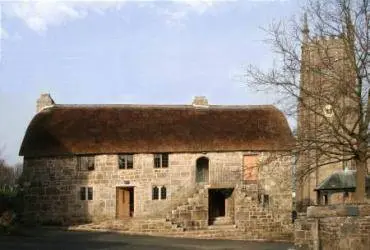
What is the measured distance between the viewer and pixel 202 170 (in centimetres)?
4003

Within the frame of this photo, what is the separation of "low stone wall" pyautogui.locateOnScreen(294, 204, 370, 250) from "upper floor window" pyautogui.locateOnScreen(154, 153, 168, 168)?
60.3 ft

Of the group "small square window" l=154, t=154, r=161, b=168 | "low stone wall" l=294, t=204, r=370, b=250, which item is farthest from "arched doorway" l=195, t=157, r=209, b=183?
"low stone wall" l=294, t=204, r=370, b=250

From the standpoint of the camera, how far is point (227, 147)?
3947cm

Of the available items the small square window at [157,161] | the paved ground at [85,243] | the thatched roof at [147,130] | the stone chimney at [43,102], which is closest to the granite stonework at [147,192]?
the small square window at [157,161]

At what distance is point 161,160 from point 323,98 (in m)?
17.8

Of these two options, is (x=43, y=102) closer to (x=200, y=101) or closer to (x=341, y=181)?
(x=200, y=101)

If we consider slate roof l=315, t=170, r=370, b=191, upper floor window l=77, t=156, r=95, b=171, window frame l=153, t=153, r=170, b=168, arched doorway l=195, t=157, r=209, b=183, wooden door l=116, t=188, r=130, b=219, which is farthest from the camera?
arched doorway l=195, t=157, r=209, b=183

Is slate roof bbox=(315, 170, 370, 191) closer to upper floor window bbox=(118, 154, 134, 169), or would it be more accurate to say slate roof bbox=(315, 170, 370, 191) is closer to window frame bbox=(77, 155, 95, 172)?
upper floor window bbox=(118, 154, 134, 169)

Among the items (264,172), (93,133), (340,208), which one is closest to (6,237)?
(93,133)

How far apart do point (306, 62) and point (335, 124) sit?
110 inches

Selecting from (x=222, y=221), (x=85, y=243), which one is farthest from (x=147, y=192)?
(x=85, y=243)

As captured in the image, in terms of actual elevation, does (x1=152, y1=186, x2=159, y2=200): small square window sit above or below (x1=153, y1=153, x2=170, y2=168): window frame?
below

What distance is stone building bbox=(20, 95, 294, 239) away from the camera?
38.4m

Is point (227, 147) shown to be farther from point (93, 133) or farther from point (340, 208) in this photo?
point (340, 208)
